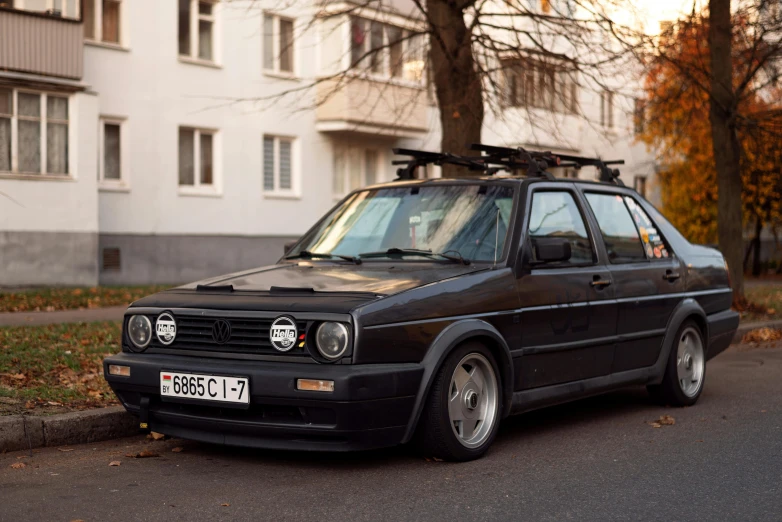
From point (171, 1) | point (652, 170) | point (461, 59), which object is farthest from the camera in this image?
point (652, 170)

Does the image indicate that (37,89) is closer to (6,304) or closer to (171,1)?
(171,1)

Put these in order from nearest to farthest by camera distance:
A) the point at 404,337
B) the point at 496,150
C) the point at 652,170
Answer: the point at 404,337 → the point at 496,150 → the point at 652,170

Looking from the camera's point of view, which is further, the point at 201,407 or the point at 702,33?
the point at 702,33

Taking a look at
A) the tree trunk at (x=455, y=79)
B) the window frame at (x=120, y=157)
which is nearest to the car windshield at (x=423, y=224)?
the tree trunk at (x=455, y=79)

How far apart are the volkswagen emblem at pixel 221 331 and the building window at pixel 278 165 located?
2222 centimetres

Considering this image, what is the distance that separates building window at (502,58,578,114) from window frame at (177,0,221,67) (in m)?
12.0

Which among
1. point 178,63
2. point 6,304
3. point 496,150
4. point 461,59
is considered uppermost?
point 178,63

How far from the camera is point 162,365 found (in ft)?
19.0

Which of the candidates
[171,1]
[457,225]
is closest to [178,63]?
[171,1]

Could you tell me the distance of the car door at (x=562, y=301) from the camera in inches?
255

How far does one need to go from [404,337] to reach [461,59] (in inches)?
301

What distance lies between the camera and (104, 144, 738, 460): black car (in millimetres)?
5426

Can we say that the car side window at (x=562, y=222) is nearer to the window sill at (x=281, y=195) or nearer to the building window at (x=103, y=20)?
the building window at (x=103, y=20)

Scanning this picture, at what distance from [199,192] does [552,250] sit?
794 inches
